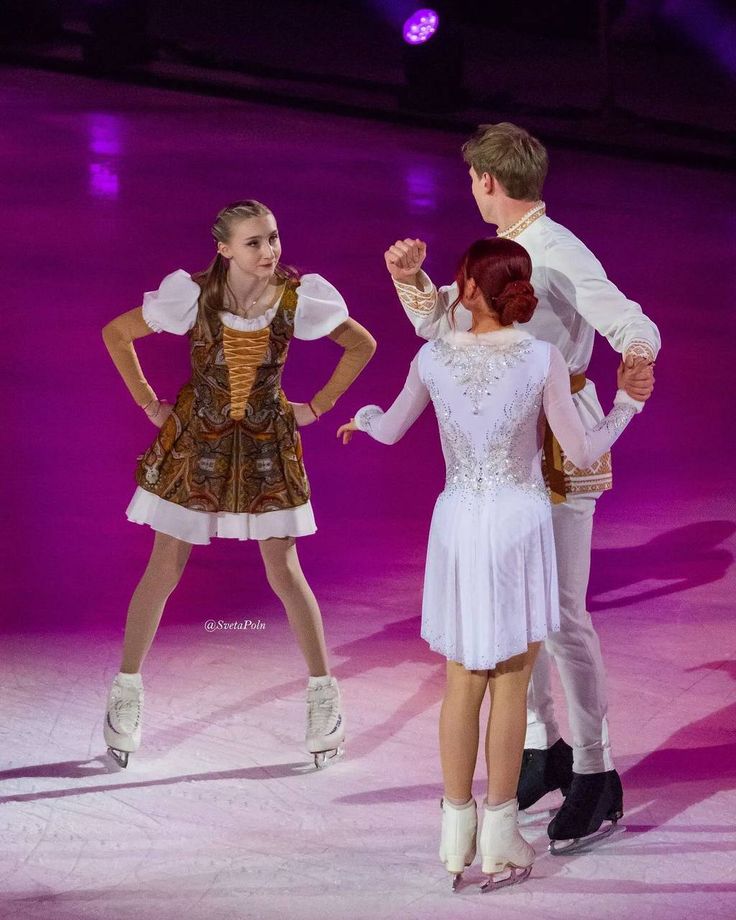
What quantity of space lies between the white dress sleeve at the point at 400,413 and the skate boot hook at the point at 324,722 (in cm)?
85

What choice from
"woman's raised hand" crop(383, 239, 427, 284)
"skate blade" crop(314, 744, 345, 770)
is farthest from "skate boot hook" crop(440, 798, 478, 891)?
"woman's raised hand" crop(383, 239, 427, 284)

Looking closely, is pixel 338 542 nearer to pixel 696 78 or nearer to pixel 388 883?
pixel 388 883

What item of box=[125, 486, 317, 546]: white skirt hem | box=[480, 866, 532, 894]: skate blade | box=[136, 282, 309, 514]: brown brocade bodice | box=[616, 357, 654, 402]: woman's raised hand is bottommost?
box=[480, 866, 532, 894]: skate blade

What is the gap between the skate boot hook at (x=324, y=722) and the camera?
3967 millimetres

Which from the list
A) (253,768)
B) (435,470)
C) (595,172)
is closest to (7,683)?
(253,768)

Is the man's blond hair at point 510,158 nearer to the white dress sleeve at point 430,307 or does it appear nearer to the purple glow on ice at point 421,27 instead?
the white dress sleeve at point 430,307

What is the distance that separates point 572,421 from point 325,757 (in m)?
1.25

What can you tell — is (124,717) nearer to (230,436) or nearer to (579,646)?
(230,436)

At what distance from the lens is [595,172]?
12820 millimetres

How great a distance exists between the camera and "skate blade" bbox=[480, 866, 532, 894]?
130 inches

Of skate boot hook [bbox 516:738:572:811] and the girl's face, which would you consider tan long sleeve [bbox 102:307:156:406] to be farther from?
skate boot hook [bbox 516:738:572:811]

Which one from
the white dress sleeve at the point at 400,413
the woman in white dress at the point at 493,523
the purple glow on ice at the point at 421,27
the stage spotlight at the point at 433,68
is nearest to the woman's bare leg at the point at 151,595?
the white dress sleeve at the point at 400,413

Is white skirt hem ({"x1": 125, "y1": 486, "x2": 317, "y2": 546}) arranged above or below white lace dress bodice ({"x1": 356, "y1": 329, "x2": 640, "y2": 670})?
below

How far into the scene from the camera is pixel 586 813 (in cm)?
354
